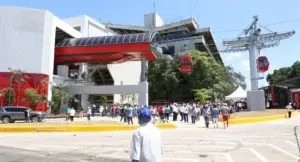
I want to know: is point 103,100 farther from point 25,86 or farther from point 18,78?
point 18,78

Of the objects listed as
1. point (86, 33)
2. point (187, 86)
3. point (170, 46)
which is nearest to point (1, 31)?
point (86, 33)

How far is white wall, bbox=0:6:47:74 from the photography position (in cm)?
4322

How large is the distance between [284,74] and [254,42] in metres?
46.9

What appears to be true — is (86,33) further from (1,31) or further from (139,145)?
(139,145)

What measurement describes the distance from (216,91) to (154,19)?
4586 cm

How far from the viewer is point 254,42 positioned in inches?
1784

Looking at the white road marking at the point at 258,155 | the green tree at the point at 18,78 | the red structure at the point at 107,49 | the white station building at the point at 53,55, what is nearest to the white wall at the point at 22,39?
the white station building at the point at 53,55

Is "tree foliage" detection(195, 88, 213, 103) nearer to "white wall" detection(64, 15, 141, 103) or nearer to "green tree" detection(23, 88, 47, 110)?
"white wall" detection(64, 15, 141, 103)

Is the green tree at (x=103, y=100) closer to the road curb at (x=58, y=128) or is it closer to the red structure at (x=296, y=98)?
the red structure at (x=296, y=98)

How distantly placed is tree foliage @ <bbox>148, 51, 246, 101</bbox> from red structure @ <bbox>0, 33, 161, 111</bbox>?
13730 mm

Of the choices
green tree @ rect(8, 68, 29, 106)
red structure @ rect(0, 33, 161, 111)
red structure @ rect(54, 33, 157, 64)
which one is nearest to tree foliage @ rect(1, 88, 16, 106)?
green tree @ rect(8, 68, 29, 106)

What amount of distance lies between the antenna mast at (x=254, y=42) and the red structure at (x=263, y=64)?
0.61m

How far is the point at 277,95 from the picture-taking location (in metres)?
45.3

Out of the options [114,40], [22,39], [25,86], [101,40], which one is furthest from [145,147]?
[101,40]
